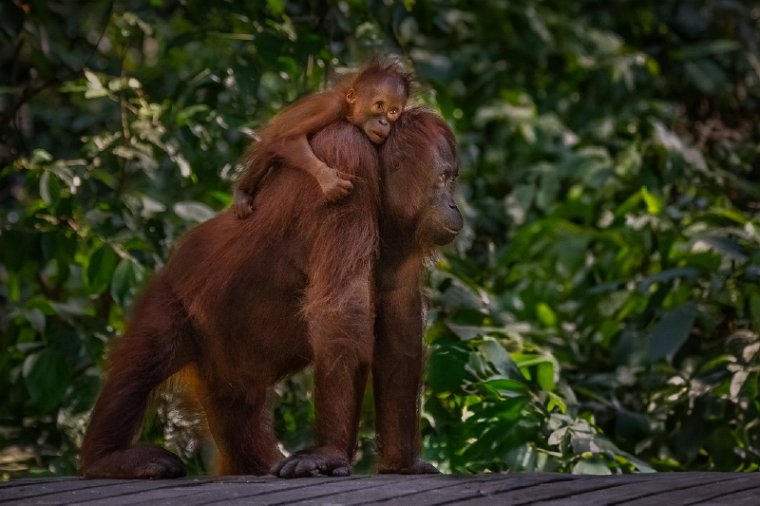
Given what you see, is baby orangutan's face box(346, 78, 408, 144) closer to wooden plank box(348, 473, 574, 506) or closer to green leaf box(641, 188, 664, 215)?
wooden plank box(348, 473, 574, 506)

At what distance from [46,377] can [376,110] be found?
1.86 m

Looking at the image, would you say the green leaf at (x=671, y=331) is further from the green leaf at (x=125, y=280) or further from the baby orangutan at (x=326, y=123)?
the green leaf at (x=125, y=280)

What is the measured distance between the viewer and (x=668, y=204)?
6871mm

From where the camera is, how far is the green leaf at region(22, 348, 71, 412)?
4762 mm

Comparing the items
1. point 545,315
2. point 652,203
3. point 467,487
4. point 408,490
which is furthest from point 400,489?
point 545,315

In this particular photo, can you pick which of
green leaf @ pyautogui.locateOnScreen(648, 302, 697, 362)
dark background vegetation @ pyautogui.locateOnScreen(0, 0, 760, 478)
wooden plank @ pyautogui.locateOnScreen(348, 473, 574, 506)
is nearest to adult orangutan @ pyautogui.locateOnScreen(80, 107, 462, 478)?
wooden plank @ pyautogui.locateOnScreen(348, 473, 574, 506)

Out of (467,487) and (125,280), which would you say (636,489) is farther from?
(125,280)

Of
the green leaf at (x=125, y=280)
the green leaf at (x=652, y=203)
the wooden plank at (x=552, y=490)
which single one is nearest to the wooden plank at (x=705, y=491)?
the wooden plank at (x=552, y=490)

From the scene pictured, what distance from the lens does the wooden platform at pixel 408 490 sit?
9.73ft

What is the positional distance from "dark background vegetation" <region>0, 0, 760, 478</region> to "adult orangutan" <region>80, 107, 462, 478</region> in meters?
0.52

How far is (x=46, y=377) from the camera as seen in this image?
4.77 metres

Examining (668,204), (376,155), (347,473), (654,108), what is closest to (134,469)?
(347,473)

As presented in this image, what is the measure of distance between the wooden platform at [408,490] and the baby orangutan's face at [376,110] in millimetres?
1061

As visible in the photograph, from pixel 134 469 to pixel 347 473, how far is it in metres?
0.61
